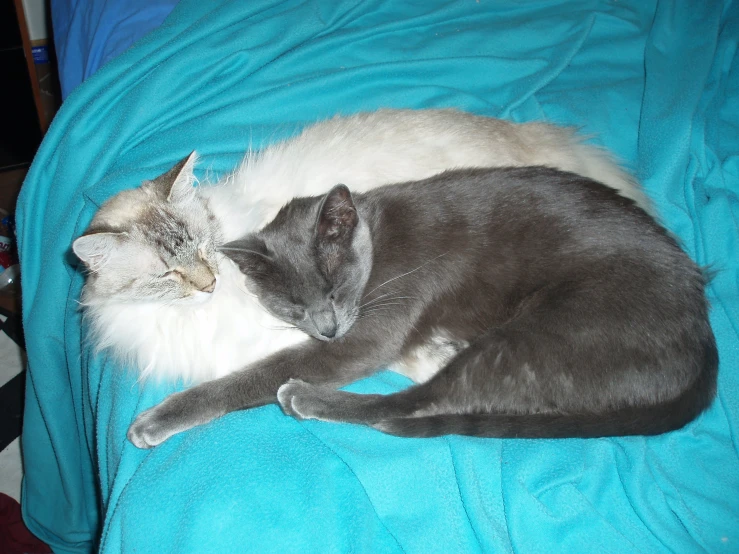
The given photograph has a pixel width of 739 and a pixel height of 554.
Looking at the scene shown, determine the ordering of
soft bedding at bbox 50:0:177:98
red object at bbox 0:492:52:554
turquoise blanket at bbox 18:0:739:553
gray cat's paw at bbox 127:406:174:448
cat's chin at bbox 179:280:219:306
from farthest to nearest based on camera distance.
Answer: red object at bbox 0:492:52:554 < soft bedding at bbox 50:0:177:98 < cat's chin at bbox 179:280:219:306 < gray cat's paw at bbox 127:406:174:448 < turquoise blanket at bbox 18:0:739:553

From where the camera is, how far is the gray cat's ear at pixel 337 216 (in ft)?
3.91

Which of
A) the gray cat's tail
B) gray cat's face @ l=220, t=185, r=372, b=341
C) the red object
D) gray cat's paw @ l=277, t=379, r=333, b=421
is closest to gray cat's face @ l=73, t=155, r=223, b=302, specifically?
gray cat's face @ l=220, t=185, r=372, b=341

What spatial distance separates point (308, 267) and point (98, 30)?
1.11m

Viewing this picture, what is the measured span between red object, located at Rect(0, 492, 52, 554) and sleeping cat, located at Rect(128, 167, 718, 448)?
1.15 meters

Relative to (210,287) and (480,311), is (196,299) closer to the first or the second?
(210,287)

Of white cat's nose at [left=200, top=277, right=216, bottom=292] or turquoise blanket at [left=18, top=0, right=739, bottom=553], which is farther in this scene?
white cat's nose at [left=200, top=277, right=216, bottom=292]

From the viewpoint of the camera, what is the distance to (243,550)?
958mm

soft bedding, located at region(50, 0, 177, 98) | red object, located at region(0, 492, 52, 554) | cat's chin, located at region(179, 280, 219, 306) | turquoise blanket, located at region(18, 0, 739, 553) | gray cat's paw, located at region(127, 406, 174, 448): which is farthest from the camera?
red object, located at region(0, 492, 52, 554)

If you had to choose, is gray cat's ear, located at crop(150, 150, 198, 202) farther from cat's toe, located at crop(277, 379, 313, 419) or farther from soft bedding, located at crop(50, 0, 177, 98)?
soft bedding, located at crop(50, 0, 177, 98)

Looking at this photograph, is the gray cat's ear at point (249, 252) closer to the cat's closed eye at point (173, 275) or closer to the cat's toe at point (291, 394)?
the cat's closed eye at point (173, 275)

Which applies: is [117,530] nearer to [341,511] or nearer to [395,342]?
[341,511]

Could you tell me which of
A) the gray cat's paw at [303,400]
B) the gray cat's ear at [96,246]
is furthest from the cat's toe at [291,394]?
the gray cat's ear at [96,246]

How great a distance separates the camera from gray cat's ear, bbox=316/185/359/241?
119 cm

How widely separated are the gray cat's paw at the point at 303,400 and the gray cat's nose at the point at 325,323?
0.13m
